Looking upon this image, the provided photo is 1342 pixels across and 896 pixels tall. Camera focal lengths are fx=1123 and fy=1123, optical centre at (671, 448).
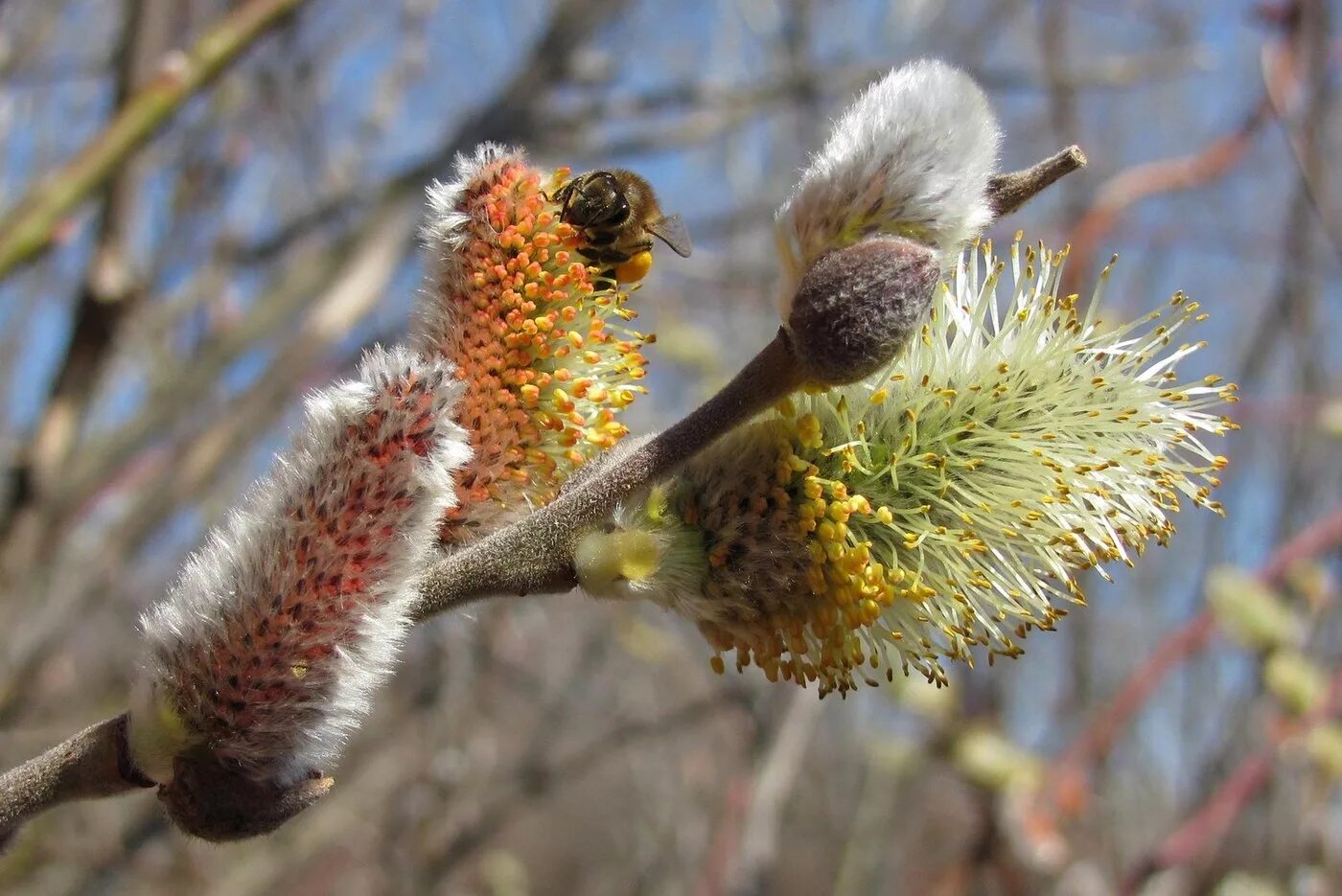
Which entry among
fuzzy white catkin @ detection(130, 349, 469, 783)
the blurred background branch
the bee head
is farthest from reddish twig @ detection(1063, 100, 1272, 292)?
fuzzy white catkin @ detection(130, 349, 469, 783)

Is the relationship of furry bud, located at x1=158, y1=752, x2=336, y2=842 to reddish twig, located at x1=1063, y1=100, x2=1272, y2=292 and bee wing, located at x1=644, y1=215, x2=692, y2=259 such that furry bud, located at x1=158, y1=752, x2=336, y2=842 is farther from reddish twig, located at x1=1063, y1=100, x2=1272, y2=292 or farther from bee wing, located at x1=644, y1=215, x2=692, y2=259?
reddish twig, located at x1=1063, y1=100, x2=1272, y2=292

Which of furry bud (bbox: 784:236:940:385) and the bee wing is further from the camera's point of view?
the bee wing

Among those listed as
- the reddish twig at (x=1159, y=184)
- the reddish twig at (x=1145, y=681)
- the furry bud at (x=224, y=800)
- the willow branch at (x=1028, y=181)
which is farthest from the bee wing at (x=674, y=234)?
the reddish twig at (x=1145, y=681)

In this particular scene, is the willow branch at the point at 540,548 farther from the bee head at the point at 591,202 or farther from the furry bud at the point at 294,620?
the bee head at the point at 591,202

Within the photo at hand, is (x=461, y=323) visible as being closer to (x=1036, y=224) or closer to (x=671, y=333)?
(x=671, y=333)

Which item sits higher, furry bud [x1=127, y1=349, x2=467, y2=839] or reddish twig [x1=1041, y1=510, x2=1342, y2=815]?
furry bud [x1=127, y1=349, x2=467, y2=839]

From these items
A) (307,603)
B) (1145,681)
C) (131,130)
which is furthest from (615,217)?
Result: (1145,681)

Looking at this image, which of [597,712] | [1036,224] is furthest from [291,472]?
[597,712]
